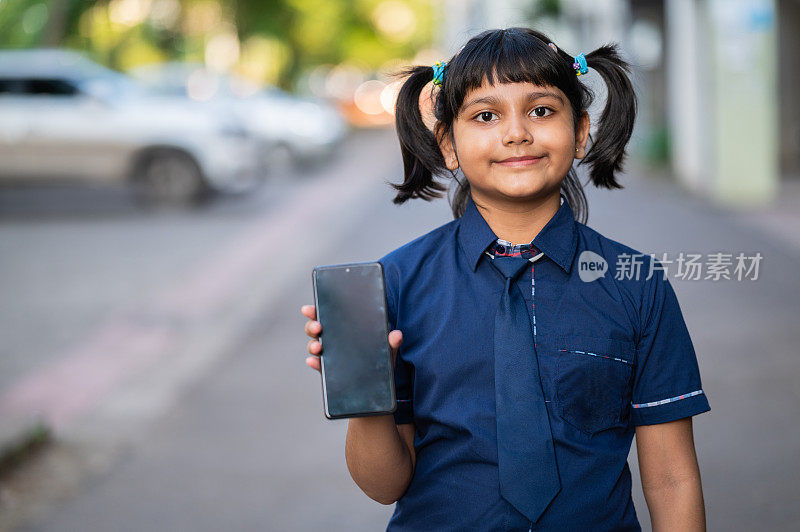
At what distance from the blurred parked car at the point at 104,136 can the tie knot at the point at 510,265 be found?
473 inches

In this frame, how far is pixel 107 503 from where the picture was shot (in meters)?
4.32

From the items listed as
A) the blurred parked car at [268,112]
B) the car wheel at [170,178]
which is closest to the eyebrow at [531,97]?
the car wheel at [170,178]

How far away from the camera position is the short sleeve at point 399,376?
1.85 metres

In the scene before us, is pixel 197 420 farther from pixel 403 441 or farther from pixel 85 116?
pixel 85 116

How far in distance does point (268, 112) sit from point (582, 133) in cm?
1712

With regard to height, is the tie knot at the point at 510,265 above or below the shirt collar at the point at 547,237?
below

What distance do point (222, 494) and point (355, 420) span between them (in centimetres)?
275

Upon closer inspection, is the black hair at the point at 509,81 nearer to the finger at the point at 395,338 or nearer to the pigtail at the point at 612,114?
the pigtail at the point at 612,114

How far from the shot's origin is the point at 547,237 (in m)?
1.84

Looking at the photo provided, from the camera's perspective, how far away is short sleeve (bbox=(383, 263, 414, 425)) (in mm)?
1847

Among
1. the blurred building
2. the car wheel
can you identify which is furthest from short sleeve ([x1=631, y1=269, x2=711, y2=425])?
the car wheel

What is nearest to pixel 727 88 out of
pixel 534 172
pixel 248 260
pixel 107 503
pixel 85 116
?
pixel 248 260

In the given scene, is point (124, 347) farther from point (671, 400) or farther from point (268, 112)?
point (268, 112)

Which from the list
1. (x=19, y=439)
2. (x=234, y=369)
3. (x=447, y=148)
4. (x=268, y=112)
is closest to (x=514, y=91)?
(x=447, y=148)
